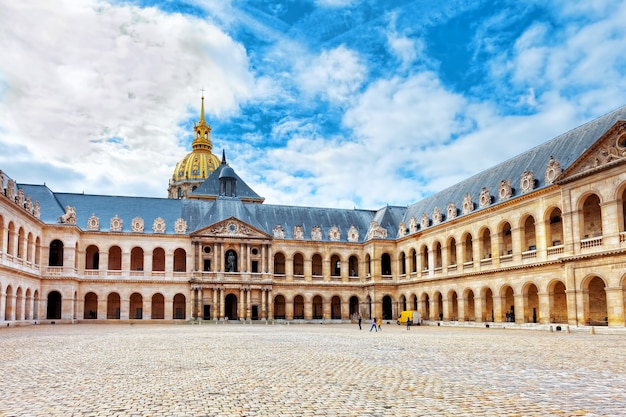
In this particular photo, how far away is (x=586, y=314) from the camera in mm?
37062

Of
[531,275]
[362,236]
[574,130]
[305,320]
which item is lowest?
[305,320]

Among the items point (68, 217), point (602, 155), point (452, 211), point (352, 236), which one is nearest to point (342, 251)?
point (352, 236)

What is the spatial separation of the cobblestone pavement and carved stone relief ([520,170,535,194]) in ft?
76.9

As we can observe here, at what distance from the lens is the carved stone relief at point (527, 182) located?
4375cm

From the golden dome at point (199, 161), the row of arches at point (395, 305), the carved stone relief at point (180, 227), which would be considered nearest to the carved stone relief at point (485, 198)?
the row of arches at point (395, 305)

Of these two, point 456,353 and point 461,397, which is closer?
point 461,397

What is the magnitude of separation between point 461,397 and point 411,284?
52.3 metres

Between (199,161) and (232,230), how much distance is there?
49.8 meters

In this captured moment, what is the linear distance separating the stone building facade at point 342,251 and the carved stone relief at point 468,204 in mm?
89

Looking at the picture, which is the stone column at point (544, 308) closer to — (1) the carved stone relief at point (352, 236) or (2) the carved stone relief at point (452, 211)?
(2) the carved stone relief at point (452, 211)

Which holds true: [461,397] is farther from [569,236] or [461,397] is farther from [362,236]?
[362,236]

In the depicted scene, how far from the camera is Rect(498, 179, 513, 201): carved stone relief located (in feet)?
153

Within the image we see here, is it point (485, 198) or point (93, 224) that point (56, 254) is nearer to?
point (93, 224)

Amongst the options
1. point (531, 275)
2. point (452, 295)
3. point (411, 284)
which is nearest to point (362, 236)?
point (411, 284)
